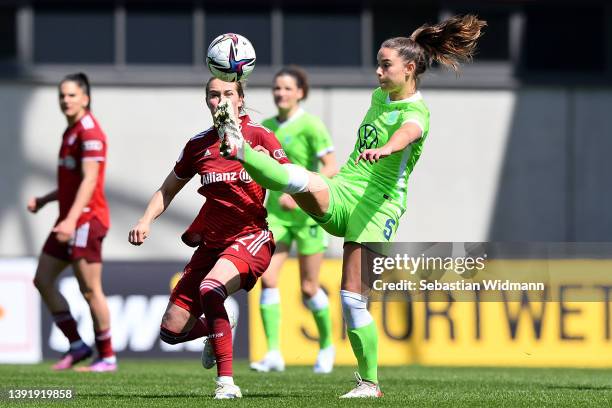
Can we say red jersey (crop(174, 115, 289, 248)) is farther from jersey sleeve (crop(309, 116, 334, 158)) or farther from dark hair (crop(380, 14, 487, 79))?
jersey sleeve (crop(309, 116, 334, 158))

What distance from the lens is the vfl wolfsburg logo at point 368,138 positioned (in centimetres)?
750

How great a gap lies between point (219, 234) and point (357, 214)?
84cm

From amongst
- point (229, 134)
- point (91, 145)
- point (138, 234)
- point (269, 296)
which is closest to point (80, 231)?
point (91, 145)

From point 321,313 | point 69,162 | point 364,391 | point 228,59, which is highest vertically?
point 228,59

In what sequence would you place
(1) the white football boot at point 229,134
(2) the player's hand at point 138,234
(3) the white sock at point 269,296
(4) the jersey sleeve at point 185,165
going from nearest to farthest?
1. (1) the white football boot at point 229,134
2. (2) the player's hand at point 138,234
3. (4) the jersey sleeve at point 185,165
4. (3) the white sock at point 269,296

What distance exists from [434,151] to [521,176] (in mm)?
1177

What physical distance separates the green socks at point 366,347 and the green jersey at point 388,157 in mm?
735

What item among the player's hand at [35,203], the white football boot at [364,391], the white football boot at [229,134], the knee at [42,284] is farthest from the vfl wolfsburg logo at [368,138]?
the player's hand at [35,203]

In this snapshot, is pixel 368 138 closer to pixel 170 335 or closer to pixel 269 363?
pixel 170 335

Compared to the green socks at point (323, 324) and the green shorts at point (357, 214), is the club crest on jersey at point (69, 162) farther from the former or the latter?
the green shorts at point (357, 214)

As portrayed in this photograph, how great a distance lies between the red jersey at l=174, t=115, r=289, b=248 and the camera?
753cm

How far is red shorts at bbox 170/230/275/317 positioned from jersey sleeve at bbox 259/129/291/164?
46 centimetres

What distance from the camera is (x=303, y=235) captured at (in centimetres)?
1064

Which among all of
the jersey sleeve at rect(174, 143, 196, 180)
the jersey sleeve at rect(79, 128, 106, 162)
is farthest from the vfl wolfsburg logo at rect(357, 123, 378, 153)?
the jersey sleeve at rect(79, 128, 106, 162)
